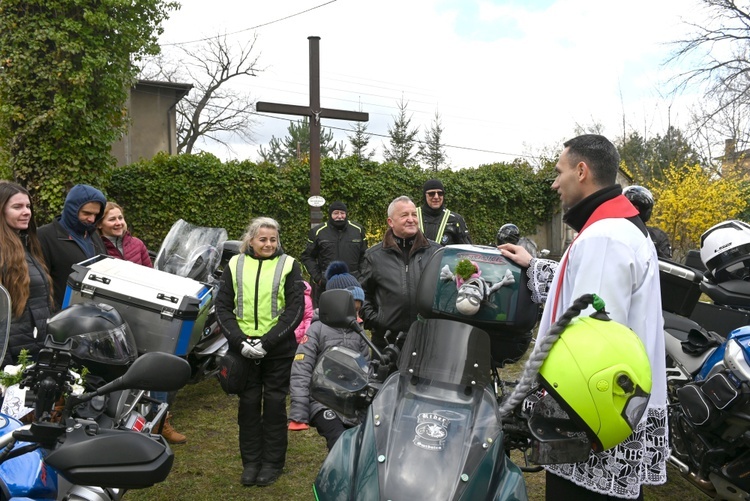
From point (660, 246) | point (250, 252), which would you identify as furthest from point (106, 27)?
point (660, 246)

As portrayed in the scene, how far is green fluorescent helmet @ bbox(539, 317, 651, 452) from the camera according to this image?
1579mm

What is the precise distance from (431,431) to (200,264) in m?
4.08

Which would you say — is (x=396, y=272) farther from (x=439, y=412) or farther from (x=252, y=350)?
(x=439, y=412)

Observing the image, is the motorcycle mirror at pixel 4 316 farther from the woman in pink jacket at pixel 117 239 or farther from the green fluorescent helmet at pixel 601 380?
the woman in pink jacket at pixel 117 239

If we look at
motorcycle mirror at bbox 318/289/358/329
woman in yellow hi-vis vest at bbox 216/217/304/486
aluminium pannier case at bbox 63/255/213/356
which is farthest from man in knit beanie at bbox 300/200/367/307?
motorcycle mirror at bbox 318/289/358/329

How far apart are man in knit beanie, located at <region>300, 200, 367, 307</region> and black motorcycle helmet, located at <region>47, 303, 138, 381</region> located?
17.2 feet

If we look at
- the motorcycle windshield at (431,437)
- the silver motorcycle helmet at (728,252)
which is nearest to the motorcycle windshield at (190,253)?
the motorcycle windshield at (431,437)

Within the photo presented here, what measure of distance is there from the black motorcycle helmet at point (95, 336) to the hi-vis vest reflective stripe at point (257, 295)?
69.3 inches

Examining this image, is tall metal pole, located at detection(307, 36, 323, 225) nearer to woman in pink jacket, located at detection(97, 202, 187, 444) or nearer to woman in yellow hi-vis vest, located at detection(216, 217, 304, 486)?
woman in pink jacket, located at detection(97, 202, 187, 444)

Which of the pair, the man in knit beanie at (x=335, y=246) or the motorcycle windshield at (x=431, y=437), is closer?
the motorcycle windshield at (x=431, y=437)

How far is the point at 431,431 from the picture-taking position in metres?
1.80

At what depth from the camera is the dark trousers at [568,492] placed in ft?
6.77

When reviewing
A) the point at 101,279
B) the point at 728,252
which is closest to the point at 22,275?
the point at 101,279

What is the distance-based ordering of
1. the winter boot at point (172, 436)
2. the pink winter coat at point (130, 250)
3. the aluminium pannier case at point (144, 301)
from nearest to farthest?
the aluminium pannier case at point (144, 301) < the winter boot at point (172, 436) < the pink winter coat at point (130, 250)
